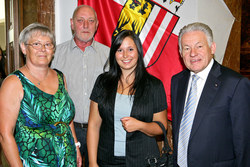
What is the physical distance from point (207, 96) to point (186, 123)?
28cm

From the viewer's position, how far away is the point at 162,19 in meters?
3.02

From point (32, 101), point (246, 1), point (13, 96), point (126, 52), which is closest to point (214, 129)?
point (126, 52)

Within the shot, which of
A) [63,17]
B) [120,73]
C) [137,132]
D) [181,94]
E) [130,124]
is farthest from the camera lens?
[63,17]

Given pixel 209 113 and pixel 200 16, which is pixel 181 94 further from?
pixel 200 16

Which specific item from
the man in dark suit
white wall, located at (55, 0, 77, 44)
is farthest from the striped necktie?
white wall, located at (55, 0, 77, 44)

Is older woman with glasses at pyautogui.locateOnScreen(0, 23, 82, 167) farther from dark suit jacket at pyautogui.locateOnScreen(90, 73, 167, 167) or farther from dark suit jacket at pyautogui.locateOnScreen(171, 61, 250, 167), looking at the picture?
dark suit jacket at pyautogui.locateOnScreen(171, 61, 250, 167)

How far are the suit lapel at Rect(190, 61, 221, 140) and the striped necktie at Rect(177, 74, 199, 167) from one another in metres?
0.08

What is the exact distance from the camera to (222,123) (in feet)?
5.32

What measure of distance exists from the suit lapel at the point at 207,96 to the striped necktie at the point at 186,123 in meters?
0.08

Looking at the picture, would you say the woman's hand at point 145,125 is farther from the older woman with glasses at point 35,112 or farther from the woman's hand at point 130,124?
the older woman with glasses at point 35,112

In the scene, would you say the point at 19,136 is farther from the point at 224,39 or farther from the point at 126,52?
the point at 224,39

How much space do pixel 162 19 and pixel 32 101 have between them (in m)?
2.01

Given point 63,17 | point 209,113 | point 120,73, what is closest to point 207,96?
point 209,113

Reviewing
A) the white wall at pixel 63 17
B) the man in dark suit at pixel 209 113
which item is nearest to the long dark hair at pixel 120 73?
the man in dark suit at pixel 209 113
